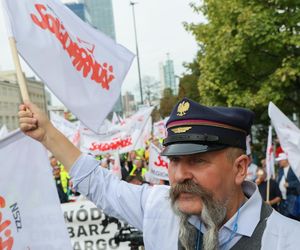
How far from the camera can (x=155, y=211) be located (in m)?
2.32

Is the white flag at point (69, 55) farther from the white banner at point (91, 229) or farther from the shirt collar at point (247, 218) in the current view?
the white banner at point (91, 229)

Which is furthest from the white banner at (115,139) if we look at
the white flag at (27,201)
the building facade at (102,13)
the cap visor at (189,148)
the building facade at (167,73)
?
the building facade at (102,13)

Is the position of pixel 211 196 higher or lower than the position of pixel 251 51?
lower

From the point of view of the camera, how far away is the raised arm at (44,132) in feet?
8.26

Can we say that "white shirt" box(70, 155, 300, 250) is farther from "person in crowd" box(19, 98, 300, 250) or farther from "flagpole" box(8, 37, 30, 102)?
"flagpole" box(8, 37, 30, 102)

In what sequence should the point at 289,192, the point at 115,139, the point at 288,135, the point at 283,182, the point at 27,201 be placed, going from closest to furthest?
the point at 27,201, the point at 288,135, the point at 289,192, the point at 283,182, the point at 115,139

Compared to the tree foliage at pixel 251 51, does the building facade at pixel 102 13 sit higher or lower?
higher

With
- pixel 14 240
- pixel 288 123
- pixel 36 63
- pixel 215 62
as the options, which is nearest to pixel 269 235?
pixel 14 240

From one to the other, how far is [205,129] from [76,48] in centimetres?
164

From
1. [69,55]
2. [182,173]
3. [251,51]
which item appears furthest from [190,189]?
[251,51]

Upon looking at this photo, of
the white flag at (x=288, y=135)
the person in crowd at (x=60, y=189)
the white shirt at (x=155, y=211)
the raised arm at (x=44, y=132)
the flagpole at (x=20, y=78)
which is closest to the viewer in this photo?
the white shirt at (x=155, y=211)

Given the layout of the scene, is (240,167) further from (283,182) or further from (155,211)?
(283,182)

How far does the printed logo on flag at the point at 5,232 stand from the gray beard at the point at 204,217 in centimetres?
113

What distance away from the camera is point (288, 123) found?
259 inches
